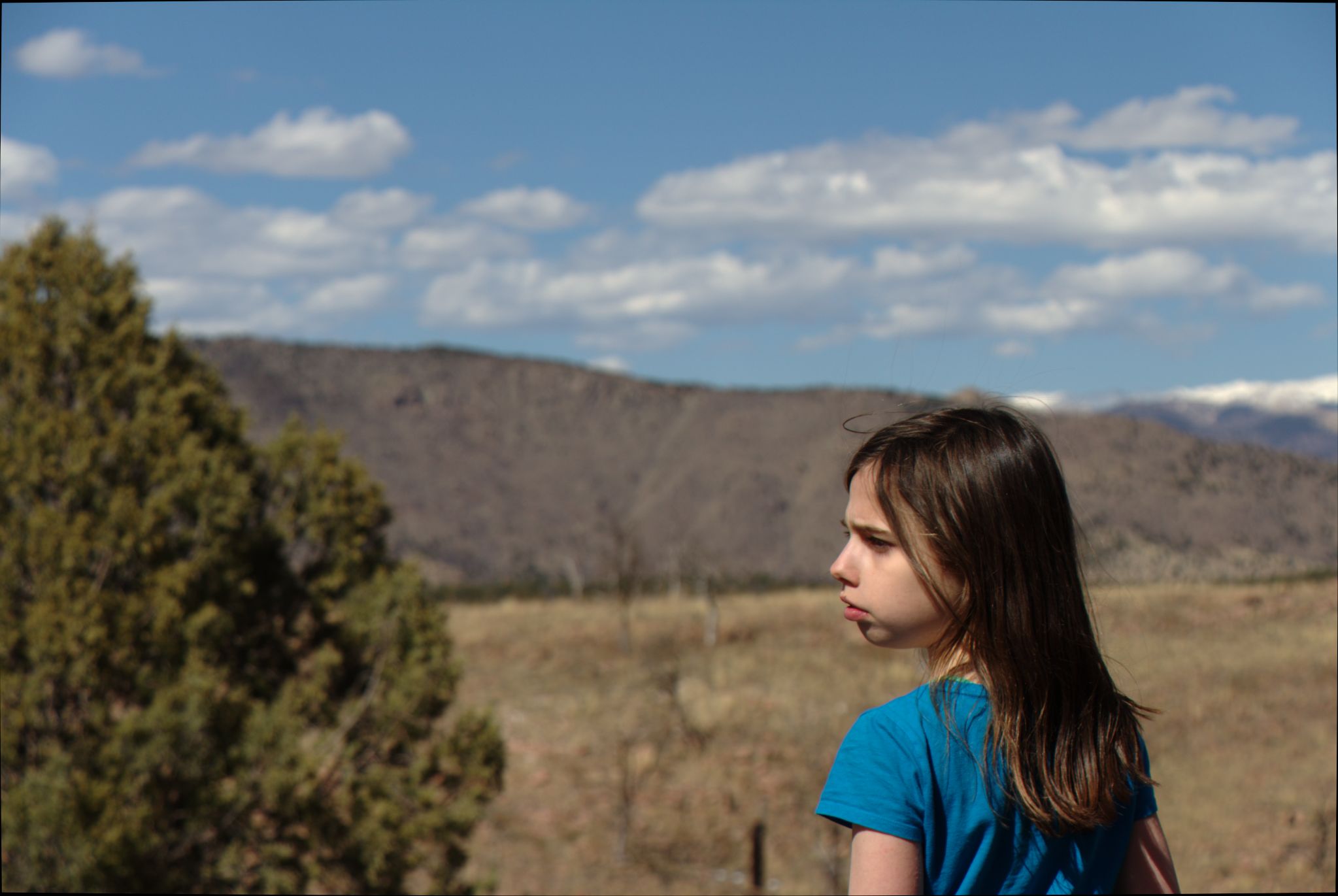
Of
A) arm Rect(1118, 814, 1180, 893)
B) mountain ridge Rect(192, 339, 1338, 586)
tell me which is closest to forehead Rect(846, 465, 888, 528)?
arm Rect(1118, 814, 1180, 893)

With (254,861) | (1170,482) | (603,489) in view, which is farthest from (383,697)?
(603,489)

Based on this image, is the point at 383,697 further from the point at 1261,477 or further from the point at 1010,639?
the point at 1010,639

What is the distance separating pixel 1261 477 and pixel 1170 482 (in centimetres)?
516

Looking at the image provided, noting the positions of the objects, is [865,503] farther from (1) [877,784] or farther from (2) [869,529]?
(1) [877,784]

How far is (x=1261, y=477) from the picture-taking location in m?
9.97

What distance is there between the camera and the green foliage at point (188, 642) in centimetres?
750

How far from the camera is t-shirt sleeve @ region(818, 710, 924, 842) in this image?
1.01m

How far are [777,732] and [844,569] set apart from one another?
22.2 meters

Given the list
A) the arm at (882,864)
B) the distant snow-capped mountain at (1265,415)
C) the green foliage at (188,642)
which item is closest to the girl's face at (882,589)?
the arm at (882,864)

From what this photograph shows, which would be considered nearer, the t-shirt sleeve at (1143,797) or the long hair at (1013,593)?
the long hair at (1013,593)

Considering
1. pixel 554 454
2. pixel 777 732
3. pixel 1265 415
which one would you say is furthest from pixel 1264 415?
pixel 554 454

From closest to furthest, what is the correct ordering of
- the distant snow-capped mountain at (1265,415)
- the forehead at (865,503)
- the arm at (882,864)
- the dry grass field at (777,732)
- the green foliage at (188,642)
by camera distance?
the arm at (882,864) < the forehead at (865,503) < the distant snow-capped mountain at (1265,415) < the green foliage at (188,642) < the dry grass field at (777,732)

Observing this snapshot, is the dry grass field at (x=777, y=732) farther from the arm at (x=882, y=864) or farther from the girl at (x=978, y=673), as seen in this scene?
the arm at (x=882, y=864)

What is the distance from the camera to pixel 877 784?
1.03m
